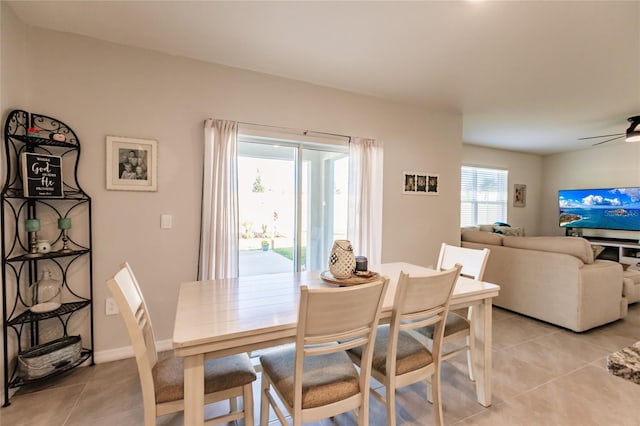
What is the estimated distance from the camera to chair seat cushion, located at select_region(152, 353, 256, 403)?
1270 millimetres

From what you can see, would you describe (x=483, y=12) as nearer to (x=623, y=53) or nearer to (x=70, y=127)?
(x=623, y=53)

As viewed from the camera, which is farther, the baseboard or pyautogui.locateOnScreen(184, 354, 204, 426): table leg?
the baseboard

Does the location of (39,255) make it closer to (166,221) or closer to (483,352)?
(166,221)

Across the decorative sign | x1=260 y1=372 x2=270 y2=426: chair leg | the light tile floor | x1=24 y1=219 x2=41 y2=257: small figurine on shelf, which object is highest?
the decorative sign

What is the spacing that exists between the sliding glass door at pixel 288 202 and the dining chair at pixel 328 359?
5.51ft

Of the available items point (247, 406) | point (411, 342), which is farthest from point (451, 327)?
point (247, 406)

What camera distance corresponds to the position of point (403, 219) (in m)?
3.66

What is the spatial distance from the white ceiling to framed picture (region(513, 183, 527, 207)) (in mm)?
3199

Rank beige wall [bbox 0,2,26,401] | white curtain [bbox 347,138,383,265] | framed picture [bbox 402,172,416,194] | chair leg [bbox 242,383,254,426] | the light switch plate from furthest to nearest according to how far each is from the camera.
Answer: framed picture [bbox 402,172,416,194] < white curtain [bbox 347,138,383,265] < the light switch plate < beige wall [bbox 0,2,26,401] < chair leg [bbox 242,383,254,426]

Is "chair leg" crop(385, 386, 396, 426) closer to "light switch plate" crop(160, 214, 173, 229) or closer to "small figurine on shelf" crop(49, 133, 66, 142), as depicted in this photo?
"light switch plate" crop(160, 214, 173, 229)

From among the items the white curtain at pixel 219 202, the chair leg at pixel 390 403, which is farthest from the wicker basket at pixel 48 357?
the chair leg at pixel 390 403

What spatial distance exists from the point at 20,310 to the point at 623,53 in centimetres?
495

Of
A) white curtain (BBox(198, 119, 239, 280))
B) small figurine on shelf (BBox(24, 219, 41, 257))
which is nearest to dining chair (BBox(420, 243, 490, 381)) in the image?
white curtain (BBox(198, 119, 239, 280))

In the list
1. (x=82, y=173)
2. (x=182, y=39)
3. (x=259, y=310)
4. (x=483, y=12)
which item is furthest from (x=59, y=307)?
(x=483, y=12)
